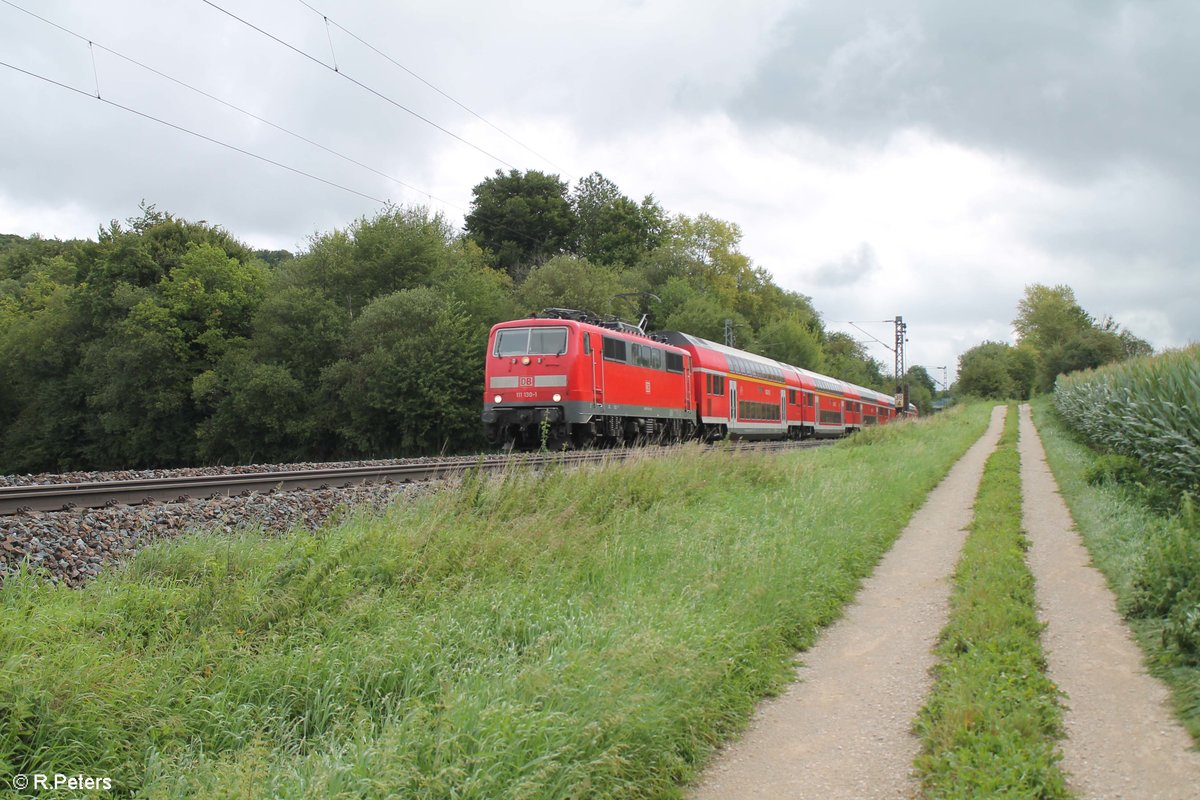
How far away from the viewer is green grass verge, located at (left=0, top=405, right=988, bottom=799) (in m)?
3.85

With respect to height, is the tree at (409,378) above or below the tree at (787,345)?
below

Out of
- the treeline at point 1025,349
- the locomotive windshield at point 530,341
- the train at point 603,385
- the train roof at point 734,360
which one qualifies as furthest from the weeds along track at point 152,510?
the treeline at point 1025,349

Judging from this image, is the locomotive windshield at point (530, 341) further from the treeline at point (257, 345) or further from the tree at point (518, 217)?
the tree at point (518, 217)

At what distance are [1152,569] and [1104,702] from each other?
9.00 feet

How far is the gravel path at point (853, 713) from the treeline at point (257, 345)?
94.0ft

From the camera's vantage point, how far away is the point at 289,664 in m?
4.74

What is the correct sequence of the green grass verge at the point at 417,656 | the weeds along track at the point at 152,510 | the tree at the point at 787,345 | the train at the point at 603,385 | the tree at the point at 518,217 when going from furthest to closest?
the tree at the point at 787,345
the tree at the point at 518,217
the train at the point at 603,385
the weeds along track at the point at 152,510
the green grass verge at the point at 417,656

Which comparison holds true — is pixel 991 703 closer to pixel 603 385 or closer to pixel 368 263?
pixel 603 385

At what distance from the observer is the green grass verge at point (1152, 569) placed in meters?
5.70

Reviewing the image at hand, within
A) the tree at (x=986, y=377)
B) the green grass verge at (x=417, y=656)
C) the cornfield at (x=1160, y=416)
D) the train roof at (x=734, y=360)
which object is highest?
the tree at (x=986, y=377)

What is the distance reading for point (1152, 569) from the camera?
24.4 ft

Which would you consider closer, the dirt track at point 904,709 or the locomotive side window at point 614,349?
the dirt track at point 904,709

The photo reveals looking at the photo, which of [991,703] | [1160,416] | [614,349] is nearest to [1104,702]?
[991,703]

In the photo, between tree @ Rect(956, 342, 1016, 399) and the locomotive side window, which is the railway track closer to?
the locomotive side window
